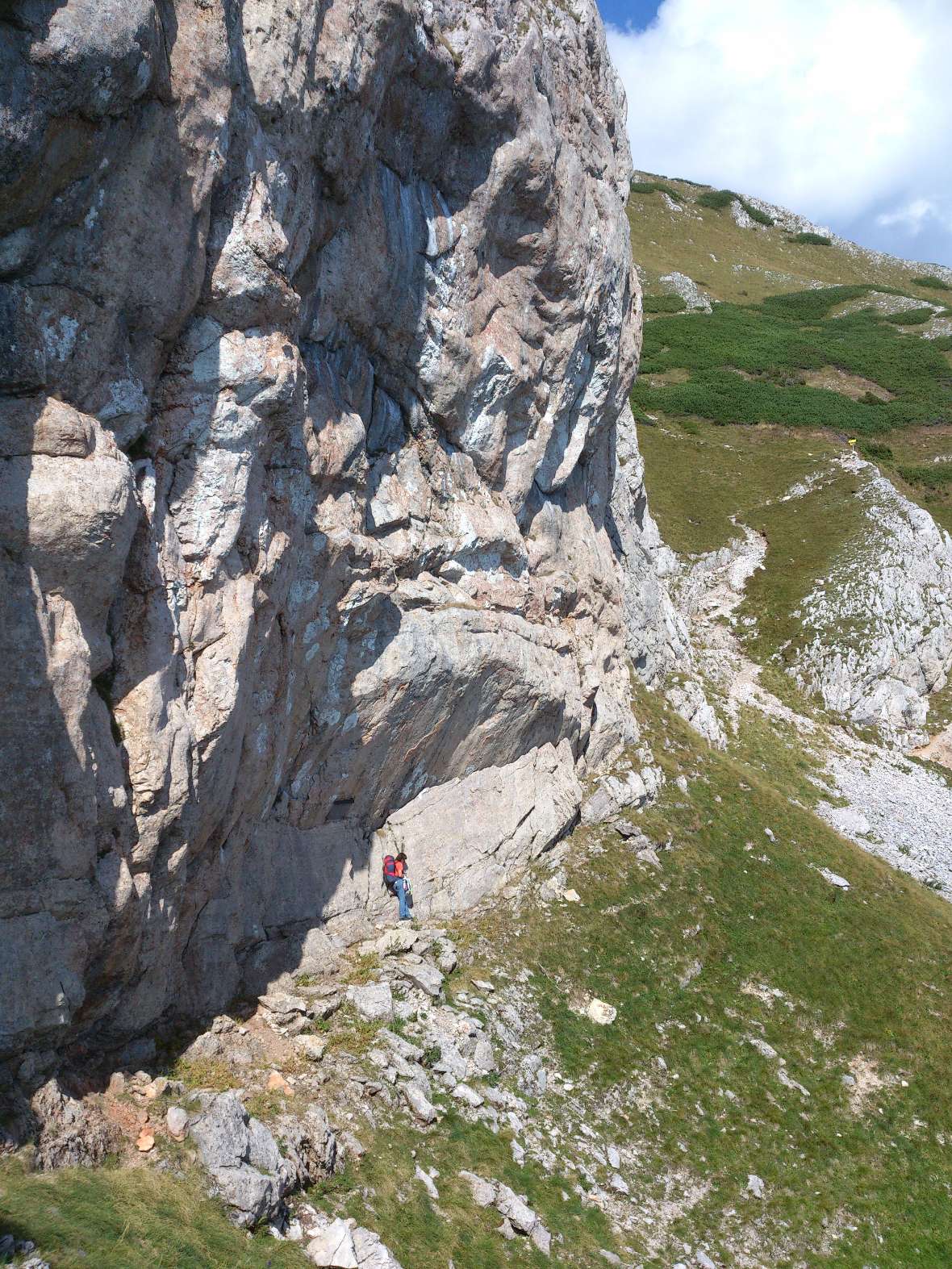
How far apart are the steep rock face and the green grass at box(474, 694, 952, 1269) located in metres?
4.54

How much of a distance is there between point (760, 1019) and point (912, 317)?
112079 millimetres

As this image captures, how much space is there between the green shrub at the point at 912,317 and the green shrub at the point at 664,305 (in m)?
27.7

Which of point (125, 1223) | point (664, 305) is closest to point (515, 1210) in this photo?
point (125, 1223)

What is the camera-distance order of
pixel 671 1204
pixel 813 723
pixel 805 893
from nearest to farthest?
pixel 671 1204
pixel 805 893
pixel 813 723

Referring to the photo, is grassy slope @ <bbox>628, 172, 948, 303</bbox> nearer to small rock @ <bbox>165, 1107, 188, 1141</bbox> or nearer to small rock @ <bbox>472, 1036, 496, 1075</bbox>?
small rock @ <bbox>472, 1036, 496, 1075</bbox>

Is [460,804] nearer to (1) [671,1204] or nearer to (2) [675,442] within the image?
(1) [671,1204]

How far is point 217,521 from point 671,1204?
729 inches

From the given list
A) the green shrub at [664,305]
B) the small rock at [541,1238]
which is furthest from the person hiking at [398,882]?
the green shrub at [664,305]

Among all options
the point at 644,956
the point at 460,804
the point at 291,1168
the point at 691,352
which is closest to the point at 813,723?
the point at 644,956

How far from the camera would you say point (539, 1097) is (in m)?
21.1

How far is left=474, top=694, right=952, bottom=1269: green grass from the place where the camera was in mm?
21062

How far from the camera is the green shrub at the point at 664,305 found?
361 feet

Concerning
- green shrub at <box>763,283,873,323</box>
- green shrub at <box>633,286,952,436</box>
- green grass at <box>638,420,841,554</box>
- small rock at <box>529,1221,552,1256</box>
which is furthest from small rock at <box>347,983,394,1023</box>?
green shrub at <box>763,283,873,323</box>

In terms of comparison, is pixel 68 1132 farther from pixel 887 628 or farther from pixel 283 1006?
pixel 887 628
